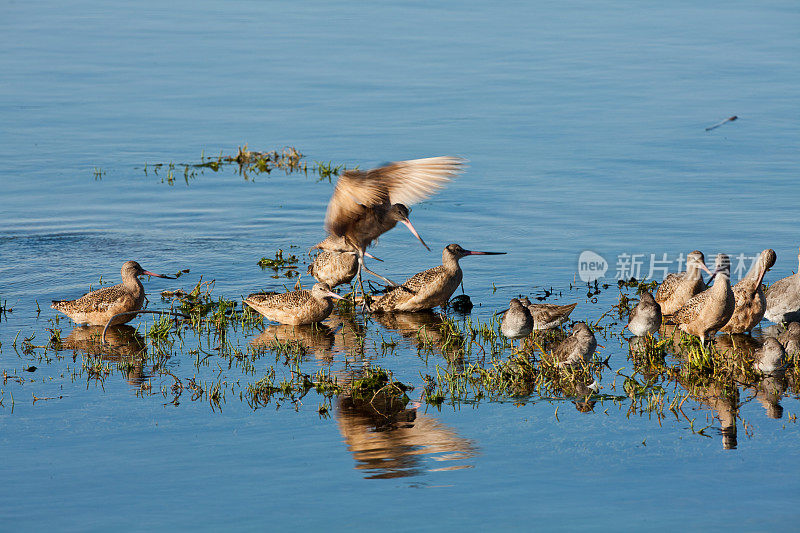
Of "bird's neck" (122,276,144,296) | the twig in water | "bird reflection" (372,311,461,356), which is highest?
the twig in water

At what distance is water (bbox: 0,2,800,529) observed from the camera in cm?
736

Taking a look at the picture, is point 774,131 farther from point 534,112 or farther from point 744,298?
point 744,298

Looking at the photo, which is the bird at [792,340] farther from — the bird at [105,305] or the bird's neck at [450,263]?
the bird at [105,305]

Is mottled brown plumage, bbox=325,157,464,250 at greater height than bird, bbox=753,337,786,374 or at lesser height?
greater

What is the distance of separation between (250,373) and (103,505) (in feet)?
8.85

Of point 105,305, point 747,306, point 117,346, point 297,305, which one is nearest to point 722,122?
point 747,306

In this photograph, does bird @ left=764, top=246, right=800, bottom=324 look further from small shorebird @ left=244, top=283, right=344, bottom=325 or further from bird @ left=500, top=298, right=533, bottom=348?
small shorebird @ left=244, top=283, right=344, bottom=325

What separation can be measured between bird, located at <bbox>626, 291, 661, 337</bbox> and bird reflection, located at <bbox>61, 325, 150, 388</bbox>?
4.38 meters

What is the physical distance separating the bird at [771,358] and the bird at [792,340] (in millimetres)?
272

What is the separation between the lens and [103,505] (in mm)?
7125

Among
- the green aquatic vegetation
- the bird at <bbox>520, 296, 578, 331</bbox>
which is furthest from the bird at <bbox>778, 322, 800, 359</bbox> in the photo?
the green aquatic vegetation

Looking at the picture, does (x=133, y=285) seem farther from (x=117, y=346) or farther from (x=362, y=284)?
(x=362, y=284)

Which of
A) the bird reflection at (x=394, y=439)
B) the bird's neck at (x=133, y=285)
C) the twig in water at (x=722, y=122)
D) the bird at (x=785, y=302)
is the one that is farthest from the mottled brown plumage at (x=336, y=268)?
the twig in water at (x=722, y=122)

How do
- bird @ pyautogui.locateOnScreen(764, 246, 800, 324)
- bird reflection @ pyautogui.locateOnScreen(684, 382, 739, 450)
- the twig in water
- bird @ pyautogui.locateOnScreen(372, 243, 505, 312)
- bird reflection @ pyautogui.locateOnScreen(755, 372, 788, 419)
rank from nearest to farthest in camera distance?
bird reflection @ pyautogui.locateOnScreen(684, 382, 739, 450)
bird reflection @ pyautogui.locateOnScreen(755, 372, 788, 419)
bird @ pyautogui.locateOnScreen(764, 246, 800, 324)
bird @ pyautogui.locateOnScreen(372, 243, 505, 312)
the twig in water
